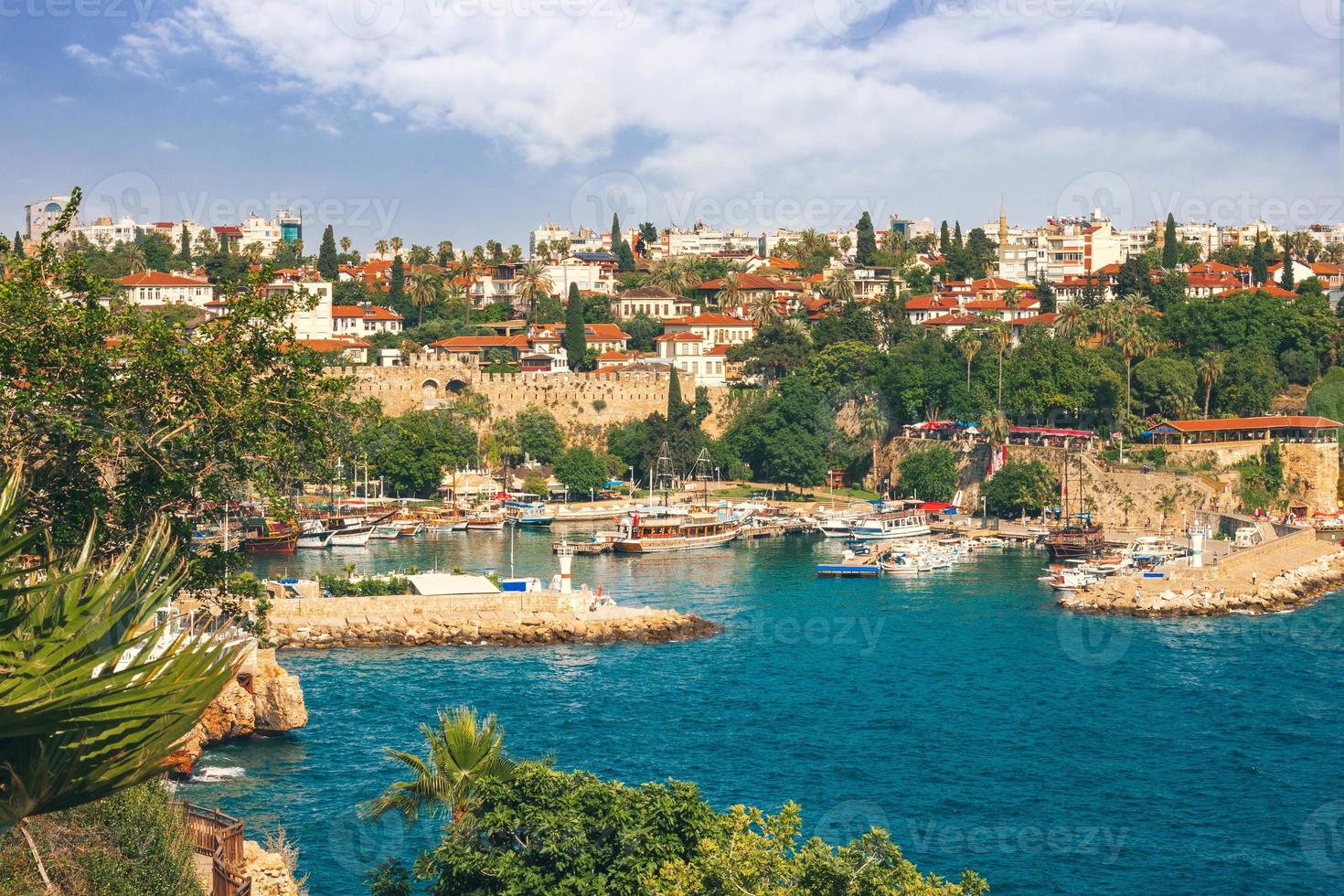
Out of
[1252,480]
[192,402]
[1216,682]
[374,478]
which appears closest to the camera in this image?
[192,402]

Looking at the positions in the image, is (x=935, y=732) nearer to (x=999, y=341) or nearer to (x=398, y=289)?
(x=999, y=341)

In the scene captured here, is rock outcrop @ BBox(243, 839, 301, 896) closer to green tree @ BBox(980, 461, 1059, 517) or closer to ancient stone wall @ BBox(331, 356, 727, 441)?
green tree @ BBox(980, 461, 1059, 517)

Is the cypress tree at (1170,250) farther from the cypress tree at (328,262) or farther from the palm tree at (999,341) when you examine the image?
the cypress tree at (328,262)

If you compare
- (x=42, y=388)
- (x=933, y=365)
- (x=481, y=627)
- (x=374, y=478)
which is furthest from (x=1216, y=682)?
(x=374, y=478)

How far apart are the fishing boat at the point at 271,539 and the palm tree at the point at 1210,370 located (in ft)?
128


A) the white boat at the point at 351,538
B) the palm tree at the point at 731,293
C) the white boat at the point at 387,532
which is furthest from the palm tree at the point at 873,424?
the white boat at the point at 351,538

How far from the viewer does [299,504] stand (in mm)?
59281

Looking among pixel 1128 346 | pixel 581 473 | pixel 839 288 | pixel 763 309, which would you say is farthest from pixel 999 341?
pixel 839 288

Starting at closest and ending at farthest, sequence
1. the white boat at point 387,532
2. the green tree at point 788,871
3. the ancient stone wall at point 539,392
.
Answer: the green tree at point 788,871
the white boat at point 387,532
the ancient stone wall at point 539,392

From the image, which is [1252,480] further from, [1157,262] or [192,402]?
[192,402]

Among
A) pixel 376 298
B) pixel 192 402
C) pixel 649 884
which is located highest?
pixel 376 298

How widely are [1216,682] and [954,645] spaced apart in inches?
252

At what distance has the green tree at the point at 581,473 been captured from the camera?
64688 mm

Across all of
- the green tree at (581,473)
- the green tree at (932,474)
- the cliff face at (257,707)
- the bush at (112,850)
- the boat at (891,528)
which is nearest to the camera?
the bush at (112,850)
